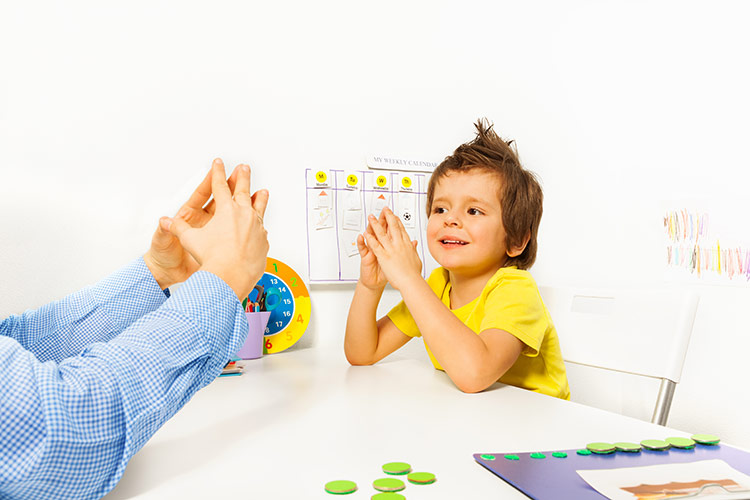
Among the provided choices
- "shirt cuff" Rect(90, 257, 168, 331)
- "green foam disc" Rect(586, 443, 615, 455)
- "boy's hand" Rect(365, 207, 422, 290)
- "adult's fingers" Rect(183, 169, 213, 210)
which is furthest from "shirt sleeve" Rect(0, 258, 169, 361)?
"green foam disc" Rect(586, 443, 615, 455)

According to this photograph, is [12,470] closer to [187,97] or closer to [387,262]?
[387,262]

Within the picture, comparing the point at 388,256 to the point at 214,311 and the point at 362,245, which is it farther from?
the point at 214,311

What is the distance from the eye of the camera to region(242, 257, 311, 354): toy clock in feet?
3.93

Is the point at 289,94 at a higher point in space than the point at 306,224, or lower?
higher

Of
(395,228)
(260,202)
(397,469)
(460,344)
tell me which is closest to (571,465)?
(397,469)

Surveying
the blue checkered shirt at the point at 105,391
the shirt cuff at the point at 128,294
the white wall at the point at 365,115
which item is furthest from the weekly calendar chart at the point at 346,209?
the blue checkered shirt at the point at 105,391

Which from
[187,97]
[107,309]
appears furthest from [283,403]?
[187,97]

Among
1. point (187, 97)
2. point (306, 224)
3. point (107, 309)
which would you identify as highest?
point (187, 97)

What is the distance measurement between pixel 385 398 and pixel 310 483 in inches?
12.4

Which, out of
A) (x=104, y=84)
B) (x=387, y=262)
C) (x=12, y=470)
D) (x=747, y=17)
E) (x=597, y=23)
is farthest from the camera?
(x=597, y=23)

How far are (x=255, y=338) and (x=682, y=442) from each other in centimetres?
80

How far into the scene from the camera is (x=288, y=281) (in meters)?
1.23

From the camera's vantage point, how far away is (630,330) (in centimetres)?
100

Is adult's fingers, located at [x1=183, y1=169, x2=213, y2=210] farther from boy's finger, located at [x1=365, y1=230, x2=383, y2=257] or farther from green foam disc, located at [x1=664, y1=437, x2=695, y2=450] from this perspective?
green foam disc, located at [x1=664, y1=437, x2=695, y2=450]
